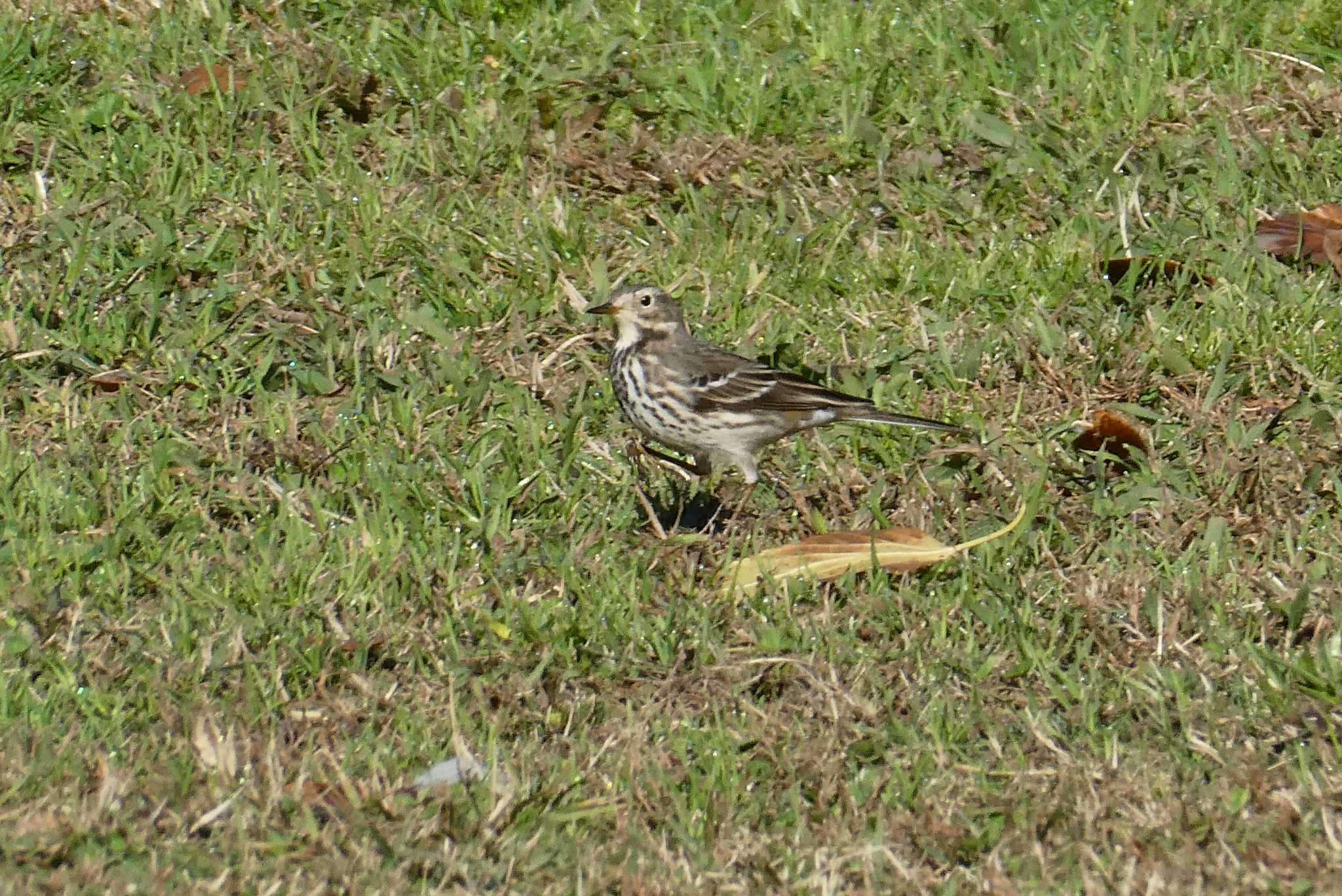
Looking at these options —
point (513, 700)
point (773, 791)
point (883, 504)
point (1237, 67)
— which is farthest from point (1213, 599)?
point (1237, 67)

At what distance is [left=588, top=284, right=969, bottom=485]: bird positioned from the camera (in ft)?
23.0

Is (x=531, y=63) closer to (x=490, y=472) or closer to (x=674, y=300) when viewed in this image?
(x=674, y=300)

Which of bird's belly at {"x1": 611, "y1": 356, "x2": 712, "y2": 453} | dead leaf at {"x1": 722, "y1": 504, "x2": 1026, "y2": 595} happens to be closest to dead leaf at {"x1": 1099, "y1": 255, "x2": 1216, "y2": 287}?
dead leaf at {"x1": 722, "y1": 504, "x2": 1026, "y2": 595}

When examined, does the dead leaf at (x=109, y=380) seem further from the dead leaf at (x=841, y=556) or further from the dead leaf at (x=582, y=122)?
the dead leaf at (x=841, y=556)

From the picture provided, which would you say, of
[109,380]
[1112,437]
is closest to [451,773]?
[109,380]

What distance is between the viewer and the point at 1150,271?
8062 mm

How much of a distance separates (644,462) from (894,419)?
0.95 meters

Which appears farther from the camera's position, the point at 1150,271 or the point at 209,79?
the point at 209,79

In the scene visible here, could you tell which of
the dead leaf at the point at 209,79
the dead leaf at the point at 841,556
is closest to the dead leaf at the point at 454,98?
the dead leaf at the point at 209,79

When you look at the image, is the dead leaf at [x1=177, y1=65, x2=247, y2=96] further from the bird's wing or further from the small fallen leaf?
the small fallen leaf

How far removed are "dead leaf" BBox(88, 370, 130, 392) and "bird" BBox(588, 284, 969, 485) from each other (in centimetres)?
178

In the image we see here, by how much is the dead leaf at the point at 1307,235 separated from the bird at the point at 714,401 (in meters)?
1.78

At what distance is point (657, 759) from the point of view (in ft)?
17.7

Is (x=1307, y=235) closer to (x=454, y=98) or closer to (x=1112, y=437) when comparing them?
(x=1112, y=437)
